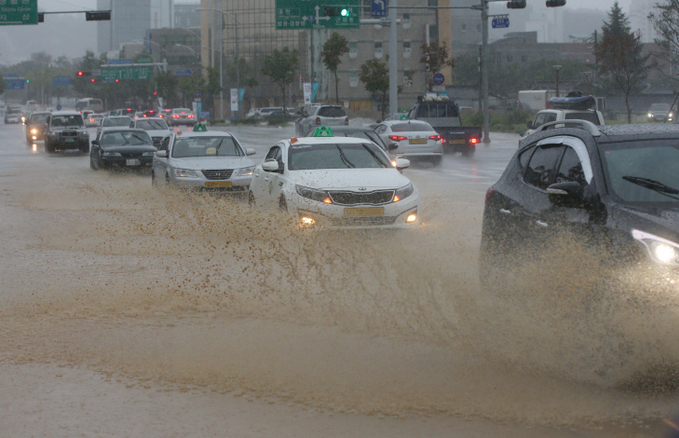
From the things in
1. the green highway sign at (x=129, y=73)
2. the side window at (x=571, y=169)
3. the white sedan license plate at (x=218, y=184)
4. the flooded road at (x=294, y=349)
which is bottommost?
the flooded road at (x=294, y=349)

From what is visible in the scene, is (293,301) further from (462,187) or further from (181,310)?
(462,187)

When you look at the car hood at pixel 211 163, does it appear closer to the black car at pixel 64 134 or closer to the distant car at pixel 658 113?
the black car at pixel 64 134

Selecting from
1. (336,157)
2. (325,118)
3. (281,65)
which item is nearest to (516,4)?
(325,118)

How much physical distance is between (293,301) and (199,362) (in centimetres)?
195

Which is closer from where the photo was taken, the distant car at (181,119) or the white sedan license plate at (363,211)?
the white sedan license plate at (363,211)

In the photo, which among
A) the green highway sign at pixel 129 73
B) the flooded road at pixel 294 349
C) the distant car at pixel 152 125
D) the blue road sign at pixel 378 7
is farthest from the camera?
the green highway sign at pixel 129 73

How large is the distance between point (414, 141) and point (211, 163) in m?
10.5

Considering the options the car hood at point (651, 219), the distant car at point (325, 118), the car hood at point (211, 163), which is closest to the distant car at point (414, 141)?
the car hood at point (211, 163)

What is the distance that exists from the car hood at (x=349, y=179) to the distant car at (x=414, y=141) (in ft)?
47.2

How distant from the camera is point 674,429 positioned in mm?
2738

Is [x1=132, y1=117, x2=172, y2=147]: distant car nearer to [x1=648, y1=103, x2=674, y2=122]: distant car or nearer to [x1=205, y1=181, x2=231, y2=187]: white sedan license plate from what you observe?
[x1=205, y1=181, x2=231, y2=187]: white sedan license plate

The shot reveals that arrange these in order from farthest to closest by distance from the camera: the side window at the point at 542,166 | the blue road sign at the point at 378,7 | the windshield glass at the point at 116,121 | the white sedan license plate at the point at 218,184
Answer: the windshield glass at the point at 116,121
the blue road sign at the point at 378,7
the white sedan license plate at the point at 218,184
the side window at the point at 542,166

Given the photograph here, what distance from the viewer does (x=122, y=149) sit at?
24.9m

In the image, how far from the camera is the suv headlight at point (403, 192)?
34.1ft
